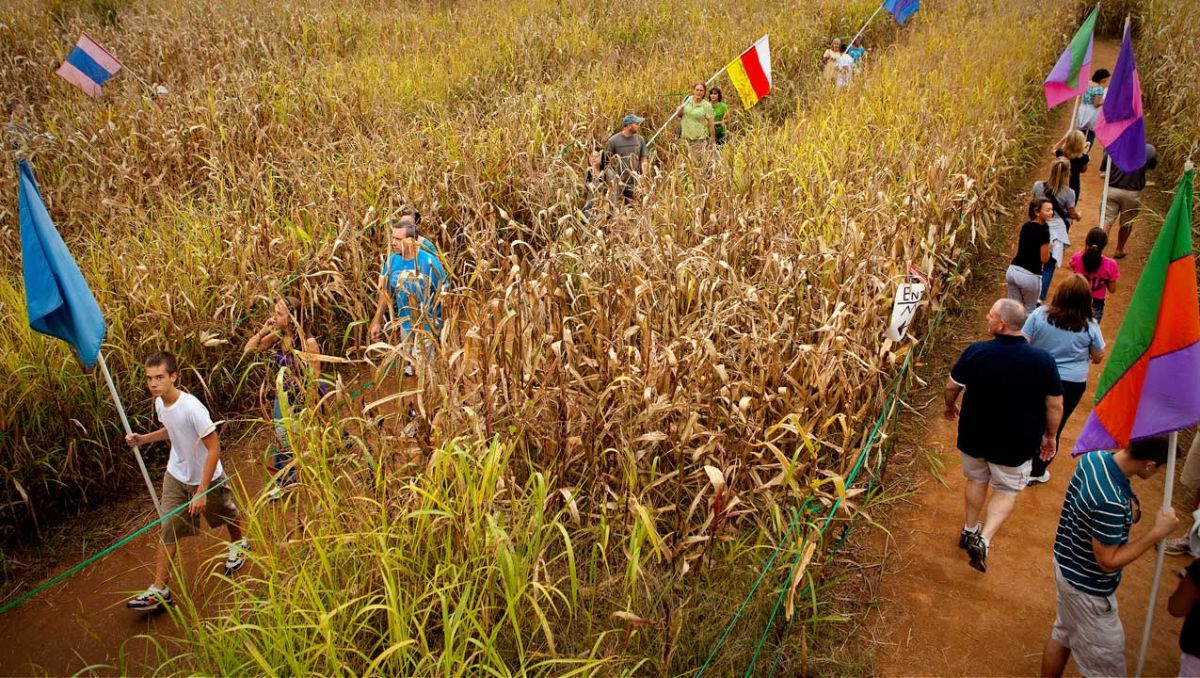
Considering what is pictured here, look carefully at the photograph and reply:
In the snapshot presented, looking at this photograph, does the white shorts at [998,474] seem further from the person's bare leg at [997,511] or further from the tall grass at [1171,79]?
the tall grass at [1171,79]

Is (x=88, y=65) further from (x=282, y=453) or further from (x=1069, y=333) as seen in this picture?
(x=1069, y=333)

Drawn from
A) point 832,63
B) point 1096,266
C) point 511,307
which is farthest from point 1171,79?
point 511,307

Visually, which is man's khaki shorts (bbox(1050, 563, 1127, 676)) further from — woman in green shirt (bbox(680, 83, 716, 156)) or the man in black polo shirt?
woman in green shirt (bbox(680, 83, 716, 156))

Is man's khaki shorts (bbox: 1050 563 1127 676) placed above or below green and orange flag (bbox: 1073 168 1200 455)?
below

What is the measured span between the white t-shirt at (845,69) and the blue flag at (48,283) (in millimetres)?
9917

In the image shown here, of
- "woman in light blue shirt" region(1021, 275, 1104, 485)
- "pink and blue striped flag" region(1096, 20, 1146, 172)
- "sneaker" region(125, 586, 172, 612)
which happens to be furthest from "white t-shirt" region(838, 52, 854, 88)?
"sneaker" region(125, 586, 172, 612)

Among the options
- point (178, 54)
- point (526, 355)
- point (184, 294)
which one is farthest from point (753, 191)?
point (178, 54)

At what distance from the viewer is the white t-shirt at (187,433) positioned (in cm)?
413

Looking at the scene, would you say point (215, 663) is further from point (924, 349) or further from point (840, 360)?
point (924, 349)

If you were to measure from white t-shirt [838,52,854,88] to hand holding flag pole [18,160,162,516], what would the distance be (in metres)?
9.92

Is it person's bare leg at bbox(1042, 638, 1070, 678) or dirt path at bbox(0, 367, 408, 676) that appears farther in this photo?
dirt path at bbox(0, 367, 408, 676)

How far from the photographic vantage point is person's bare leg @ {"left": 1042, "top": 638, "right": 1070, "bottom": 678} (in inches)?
140

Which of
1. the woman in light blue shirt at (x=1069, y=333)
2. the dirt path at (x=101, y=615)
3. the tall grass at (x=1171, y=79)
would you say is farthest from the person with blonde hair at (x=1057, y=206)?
the dirt path at (x=101, y=615)

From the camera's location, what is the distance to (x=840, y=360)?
4391 millimetres
